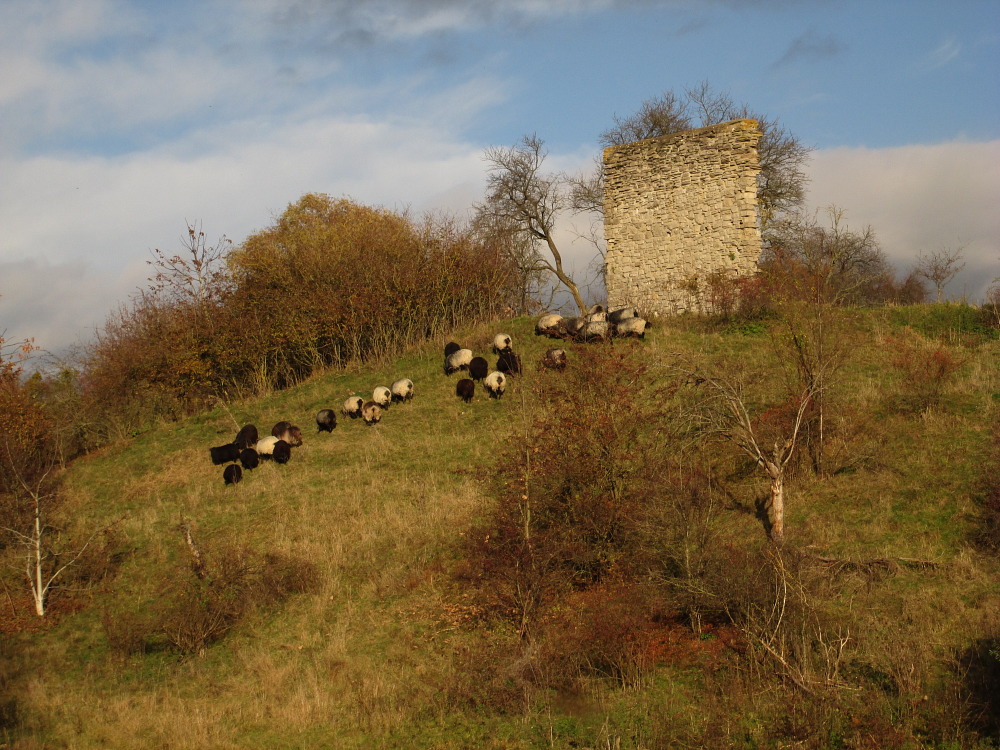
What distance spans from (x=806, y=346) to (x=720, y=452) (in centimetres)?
286

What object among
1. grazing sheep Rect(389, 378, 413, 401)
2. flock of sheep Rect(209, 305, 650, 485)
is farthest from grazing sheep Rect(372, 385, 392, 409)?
grazing sheep Rect(389, 378, 413, 401)

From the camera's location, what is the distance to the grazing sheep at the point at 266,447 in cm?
1881

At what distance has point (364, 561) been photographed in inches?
542

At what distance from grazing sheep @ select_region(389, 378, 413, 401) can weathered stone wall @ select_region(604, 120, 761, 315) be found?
8.27 m

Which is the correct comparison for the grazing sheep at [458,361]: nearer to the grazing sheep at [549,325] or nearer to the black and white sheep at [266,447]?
the grazing sheep at [549,325]

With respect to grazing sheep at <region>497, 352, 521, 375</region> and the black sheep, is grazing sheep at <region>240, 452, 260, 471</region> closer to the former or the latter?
the black sheep

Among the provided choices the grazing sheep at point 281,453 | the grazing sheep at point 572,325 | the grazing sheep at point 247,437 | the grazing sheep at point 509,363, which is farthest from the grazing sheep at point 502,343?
the grazing sheep at point 247,437

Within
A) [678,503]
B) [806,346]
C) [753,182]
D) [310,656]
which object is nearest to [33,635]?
[310,656]

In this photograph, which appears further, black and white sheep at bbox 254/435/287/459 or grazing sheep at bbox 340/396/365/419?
grazing sheep at bbox 340/396/365/419

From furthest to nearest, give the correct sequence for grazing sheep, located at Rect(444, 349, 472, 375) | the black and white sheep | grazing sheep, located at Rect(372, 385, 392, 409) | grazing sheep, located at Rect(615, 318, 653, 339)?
grazing sheep, located at Rect(444, 349, 472, 375), grazing sheep, located at Rect(615, 318, 653, 339), grazing sheep, located at Rect(372, 385, 392, 409), the black and white sheep

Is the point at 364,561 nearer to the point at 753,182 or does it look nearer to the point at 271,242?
the point at 753,182

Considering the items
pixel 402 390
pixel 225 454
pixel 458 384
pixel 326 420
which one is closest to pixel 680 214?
pixel 458 384

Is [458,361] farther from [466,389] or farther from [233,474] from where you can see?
[233,474]

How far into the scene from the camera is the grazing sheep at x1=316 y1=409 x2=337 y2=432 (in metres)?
20.1
